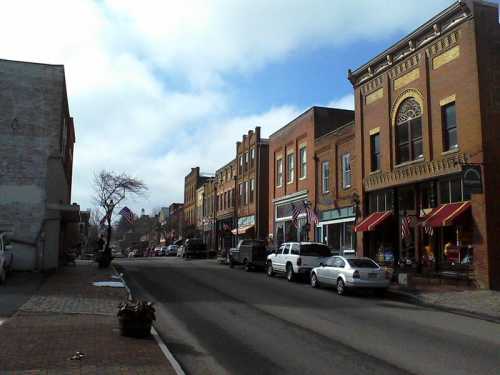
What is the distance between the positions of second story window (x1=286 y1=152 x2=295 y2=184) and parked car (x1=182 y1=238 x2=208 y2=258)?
15.0 m

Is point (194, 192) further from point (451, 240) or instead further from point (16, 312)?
point (16, 312)

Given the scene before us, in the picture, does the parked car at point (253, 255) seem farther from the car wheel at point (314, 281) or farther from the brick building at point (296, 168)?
the car wheel at point (314, 281)

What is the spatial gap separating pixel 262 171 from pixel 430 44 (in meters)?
27.7

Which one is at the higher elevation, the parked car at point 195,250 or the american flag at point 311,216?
the american flag at point 311,216

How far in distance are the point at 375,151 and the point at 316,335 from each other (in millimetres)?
19083

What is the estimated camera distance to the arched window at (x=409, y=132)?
2464cm

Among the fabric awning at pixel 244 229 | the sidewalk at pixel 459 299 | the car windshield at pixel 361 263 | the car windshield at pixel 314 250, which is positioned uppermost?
the fabric awning at pixel 244 229

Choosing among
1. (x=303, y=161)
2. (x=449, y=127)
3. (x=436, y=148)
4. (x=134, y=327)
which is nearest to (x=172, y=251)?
(x=303, y=161)

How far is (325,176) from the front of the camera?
113ft

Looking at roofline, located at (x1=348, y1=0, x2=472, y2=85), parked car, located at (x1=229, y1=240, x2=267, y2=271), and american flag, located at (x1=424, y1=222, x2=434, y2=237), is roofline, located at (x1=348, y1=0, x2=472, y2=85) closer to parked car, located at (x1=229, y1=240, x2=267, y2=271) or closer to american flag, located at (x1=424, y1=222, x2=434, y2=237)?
american flag, located at (x1=424, y1=222, x2=434, y2=237)

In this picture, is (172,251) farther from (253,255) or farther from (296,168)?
(253,255)

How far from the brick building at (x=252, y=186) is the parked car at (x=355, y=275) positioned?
28.5 meters

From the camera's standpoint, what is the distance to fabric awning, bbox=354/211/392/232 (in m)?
26.2

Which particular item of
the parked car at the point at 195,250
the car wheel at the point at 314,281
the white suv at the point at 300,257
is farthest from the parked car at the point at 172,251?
the car wheel at the point at 314,281
